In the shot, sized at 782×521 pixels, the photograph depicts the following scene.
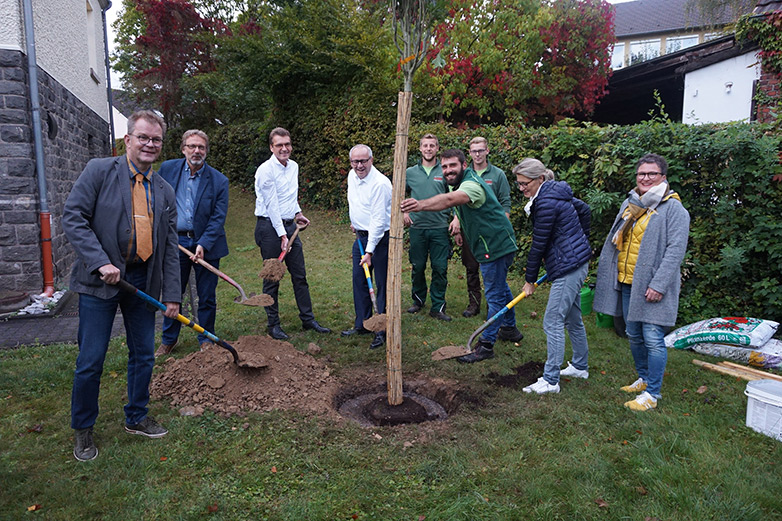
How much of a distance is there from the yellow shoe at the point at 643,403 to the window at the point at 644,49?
132 ft

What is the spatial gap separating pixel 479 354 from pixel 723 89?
26.0 feet

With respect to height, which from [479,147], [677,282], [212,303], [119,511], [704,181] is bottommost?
[119,511]

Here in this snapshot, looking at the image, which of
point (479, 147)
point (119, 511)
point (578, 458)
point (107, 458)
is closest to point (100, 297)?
point (107, 458)

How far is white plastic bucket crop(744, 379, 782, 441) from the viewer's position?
3.54m

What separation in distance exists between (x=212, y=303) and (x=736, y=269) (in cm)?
551

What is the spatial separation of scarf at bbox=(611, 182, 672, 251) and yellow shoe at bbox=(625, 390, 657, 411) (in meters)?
1.20

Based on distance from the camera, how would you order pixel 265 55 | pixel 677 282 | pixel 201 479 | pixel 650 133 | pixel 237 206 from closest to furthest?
pixel 201 479, pixel 677 282, pixel 650 133, pixel 265 55, pixel 237 206

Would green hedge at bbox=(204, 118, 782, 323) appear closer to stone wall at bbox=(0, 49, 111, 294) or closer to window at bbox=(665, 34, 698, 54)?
stone wall at bbox=(0, 49, 111, 294)

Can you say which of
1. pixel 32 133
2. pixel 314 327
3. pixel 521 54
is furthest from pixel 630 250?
pixel 521 54

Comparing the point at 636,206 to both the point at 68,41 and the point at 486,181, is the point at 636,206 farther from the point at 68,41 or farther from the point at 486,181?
the point at 68,41

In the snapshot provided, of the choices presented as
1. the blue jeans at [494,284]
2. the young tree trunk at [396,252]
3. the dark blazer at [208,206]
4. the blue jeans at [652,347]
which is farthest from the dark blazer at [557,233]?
the dark blazer at [208,206]

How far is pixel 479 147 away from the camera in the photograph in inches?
246

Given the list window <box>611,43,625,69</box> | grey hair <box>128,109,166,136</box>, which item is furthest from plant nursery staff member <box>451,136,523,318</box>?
window <box>611,43,625,69</box>

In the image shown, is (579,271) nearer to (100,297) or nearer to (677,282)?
(677,282)
